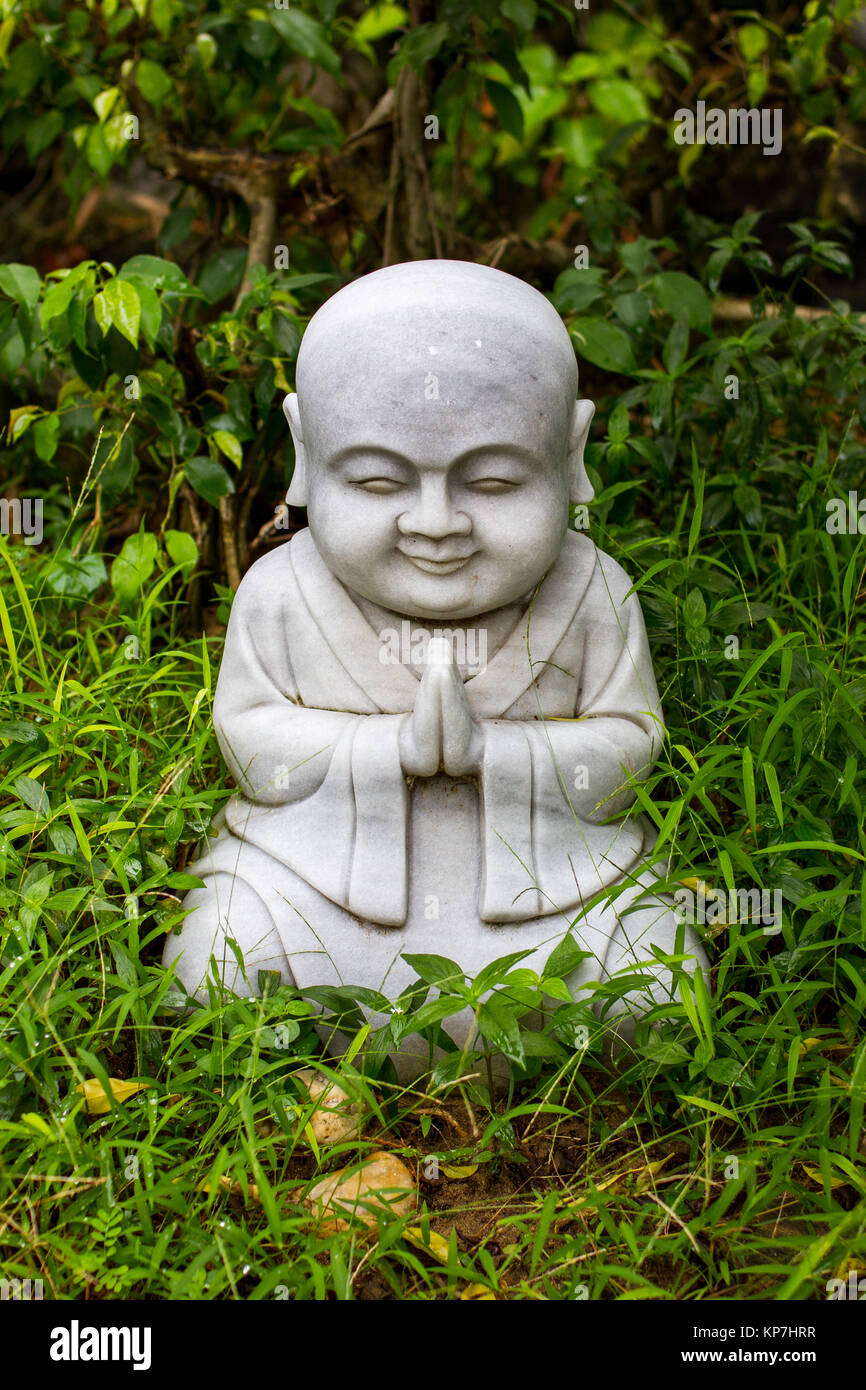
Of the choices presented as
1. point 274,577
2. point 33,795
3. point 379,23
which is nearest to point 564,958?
point 274,577

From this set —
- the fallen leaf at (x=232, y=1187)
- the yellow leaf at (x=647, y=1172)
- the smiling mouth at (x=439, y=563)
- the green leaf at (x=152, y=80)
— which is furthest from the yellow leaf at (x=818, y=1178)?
the green leaf at (x=152, y=80)

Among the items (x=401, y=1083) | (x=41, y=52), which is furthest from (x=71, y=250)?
(x=401, y=1083)

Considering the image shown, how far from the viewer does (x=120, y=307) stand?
300 cm

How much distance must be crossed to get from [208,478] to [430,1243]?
2092 millimetres

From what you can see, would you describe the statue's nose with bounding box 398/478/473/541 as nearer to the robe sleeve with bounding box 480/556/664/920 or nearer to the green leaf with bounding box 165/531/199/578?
the robe sleeve with bounding box 480/556/664/920

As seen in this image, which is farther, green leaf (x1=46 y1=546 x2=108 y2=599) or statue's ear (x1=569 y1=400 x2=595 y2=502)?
green leaf (x1=46 y1=546 x2=108 y2=599)

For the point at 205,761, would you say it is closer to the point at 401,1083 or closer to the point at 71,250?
the point at 401,1083

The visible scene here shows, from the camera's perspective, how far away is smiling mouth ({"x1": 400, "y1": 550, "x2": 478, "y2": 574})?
2369mm

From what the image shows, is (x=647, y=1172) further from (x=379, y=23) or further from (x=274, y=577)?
(x=379, y=23)

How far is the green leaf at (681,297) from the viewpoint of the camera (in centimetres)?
364

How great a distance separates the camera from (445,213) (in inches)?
176

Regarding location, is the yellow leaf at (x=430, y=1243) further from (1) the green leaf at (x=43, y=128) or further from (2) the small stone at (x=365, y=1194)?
(1) the green leaf at (x=43, y=128)

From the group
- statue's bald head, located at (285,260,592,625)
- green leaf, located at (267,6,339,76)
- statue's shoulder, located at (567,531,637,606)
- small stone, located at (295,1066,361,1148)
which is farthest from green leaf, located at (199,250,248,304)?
small stone, located at (295,1066,361,1148)
